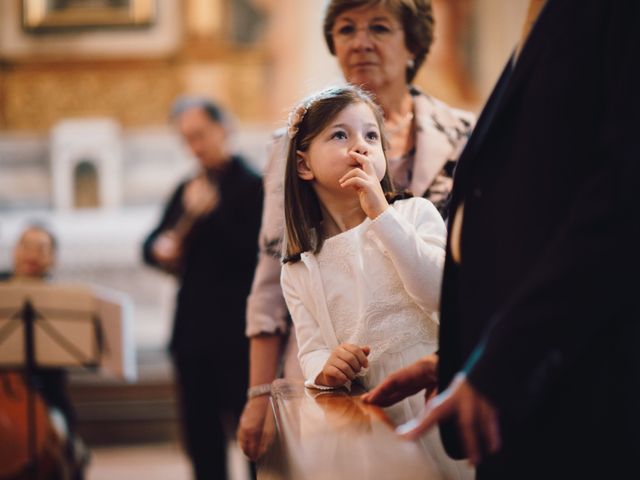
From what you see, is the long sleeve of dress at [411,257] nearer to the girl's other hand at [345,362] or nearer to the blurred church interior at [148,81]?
the girl's other hand at [345,362]

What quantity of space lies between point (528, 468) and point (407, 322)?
653 millimetres

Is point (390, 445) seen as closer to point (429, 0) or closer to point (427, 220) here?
point (427, 220)

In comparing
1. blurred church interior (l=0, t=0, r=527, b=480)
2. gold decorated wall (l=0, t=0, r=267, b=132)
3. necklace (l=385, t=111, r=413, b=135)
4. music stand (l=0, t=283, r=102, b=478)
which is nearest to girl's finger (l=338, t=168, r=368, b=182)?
necklace (l=385, t=111, r=413, b=135)

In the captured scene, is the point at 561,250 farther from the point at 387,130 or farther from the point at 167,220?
the point at 167,220

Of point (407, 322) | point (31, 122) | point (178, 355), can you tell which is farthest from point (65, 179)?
point (407, 322)

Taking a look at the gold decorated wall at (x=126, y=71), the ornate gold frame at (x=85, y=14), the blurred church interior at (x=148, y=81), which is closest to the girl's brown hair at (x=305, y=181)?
the blurred church interior at (x=148, y=81)

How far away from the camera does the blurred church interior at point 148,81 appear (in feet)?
28.9

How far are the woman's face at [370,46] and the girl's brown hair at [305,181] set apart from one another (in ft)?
0.98

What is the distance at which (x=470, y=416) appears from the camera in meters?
1.13

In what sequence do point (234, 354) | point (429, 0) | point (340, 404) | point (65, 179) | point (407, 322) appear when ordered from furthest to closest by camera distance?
1. point (65, 179)
2. point (234, 354)
3. point (429, 0)
4. point (407, 322)
5. point (340, 404)

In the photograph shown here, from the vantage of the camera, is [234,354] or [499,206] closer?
[499,206]

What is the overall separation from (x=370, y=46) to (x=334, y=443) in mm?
1339

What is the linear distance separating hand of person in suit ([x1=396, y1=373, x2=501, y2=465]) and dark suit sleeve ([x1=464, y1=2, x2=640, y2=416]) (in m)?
0.01

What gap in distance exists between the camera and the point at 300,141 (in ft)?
6.70
